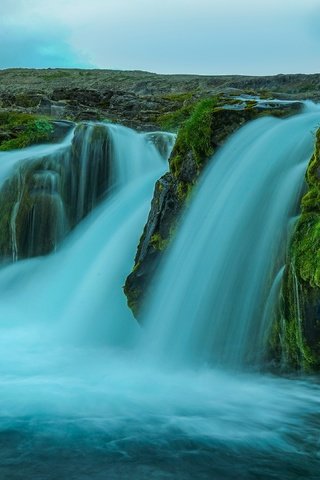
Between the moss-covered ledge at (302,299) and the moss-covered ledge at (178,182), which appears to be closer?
the moss-covered ledge at (302,299)

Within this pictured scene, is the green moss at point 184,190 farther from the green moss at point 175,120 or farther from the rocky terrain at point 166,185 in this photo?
the green moss at point 175,120

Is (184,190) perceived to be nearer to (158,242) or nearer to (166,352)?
(158,242)

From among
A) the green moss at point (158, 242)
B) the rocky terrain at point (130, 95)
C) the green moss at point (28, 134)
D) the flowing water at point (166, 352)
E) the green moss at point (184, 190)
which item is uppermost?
the rocky terrain at point (130, 95)

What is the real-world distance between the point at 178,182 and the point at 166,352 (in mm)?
2364

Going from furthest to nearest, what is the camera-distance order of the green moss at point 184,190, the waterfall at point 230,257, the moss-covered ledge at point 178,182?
the green moss at point 184,190 → the moss-covered ledge at point 178,182 → the waterfall at point 230,257

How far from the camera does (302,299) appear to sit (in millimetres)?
5309

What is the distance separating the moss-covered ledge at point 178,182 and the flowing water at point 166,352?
0.69ft

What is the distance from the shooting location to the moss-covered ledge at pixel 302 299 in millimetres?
5227

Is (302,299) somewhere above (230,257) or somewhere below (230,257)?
below

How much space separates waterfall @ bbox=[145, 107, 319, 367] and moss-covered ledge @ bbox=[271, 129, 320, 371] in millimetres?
276

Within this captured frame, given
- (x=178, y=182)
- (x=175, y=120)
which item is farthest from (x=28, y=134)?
(x=178, y=182)

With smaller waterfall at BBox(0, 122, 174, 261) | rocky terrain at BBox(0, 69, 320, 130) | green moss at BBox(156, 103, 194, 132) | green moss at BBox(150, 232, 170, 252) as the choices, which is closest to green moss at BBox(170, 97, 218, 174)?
green moss at BBox(150, 232, 170, 252)

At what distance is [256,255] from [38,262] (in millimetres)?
5091

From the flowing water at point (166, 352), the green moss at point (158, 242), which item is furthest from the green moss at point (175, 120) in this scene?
the green moss at point (158, 242)
